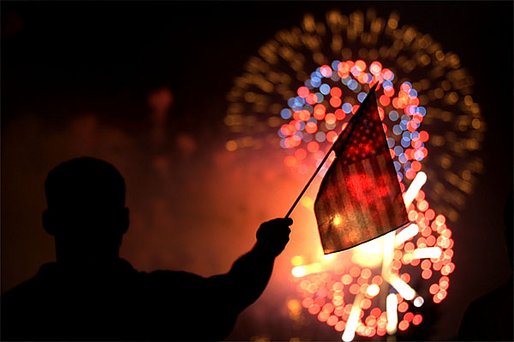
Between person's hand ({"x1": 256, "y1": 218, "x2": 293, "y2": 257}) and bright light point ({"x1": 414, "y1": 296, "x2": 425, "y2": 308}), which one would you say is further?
bright light point ({"x1": 414, "y1": 296, "x2": 425, "y2": 308})

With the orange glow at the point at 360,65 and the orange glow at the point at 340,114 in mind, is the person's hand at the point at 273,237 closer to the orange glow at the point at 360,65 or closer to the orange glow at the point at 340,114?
the orange glow at the point at 340,114

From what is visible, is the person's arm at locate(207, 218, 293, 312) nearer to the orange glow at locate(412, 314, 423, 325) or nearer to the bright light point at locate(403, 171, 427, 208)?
the bright light point at locate(403, 171, 427, 208)

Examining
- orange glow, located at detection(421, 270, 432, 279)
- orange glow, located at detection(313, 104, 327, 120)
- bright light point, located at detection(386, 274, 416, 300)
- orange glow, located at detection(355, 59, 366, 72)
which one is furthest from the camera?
orange glow, located at detection(355, 59, 366, 72)

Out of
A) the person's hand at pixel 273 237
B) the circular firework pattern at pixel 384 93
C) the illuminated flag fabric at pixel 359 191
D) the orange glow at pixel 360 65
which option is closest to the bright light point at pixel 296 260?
the circular firework pattern at pixel 384 93

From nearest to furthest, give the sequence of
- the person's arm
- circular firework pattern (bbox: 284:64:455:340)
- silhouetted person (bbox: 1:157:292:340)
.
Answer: silhouetted person (bbox: 1:157:292:340) < the person's arm < circular firework pattern (bbox: 284:64:455:340)

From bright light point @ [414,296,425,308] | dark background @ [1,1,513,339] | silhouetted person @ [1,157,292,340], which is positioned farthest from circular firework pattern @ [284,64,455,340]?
silhouetted person @ [1,157,292,340]

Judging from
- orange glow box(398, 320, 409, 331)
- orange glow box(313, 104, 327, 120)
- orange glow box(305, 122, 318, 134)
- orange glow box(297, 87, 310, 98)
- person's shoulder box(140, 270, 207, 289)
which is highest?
orange glow box(297, 87, 310, 98)

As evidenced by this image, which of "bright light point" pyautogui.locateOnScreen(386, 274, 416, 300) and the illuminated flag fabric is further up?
the illuminated flag fabric
